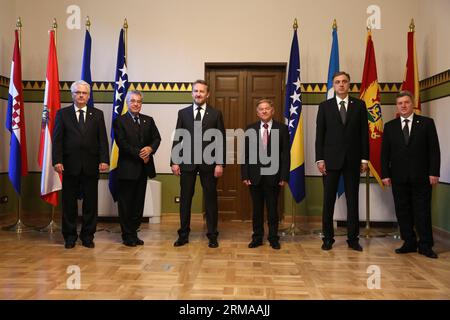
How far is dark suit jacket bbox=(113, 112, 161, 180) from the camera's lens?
366 cm

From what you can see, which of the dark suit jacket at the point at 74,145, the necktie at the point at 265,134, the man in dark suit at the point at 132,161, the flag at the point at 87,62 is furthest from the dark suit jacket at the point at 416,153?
the flag at the point at 87,62

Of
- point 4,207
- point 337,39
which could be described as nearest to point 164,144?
point 4,207

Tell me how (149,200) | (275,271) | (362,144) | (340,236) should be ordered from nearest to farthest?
1. (275,271)
2. (362,144)
3. (340,236)
4. (149,200)

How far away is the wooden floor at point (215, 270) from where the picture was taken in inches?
94.9

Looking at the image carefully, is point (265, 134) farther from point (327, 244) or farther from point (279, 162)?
point (327, 244)

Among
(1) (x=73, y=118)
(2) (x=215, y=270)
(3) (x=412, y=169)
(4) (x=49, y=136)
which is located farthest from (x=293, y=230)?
(4) (x=49, y=136)

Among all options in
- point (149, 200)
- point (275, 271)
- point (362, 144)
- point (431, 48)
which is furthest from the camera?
point (149, 200)

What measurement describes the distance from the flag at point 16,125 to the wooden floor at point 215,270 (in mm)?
754

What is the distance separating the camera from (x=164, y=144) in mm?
5117

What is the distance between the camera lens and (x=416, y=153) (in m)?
3.45

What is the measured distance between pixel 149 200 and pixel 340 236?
2225 millimetres

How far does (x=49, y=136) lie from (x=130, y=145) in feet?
4.10

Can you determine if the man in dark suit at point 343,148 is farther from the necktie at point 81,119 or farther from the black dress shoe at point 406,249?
the necktie at point 81,119

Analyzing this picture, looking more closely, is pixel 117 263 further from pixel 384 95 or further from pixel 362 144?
pixel 384 95
